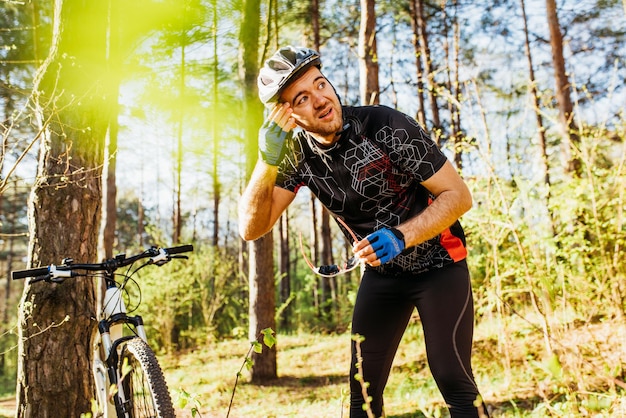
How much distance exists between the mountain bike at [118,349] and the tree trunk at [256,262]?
510 centimetres

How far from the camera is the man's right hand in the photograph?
234cm

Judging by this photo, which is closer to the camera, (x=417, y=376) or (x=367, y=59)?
(x=367, y=59)

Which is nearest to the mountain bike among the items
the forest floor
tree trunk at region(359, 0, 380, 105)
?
the forest floor

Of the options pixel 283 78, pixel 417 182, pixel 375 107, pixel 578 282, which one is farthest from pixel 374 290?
pixel 578 282

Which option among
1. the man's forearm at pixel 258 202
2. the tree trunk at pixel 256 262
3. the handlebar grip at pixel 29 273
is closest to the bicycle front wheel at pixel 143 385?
the handlebar grip at pixel 29 273

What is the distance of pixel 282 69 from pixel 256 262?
229 inches

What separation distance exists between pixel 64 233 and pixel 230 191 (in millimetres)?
18867

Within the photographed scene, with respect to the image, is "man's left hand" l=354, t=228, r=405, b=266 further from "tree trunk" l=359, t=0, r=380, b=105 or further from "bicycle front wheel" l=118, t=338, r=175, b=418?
"tree trunk" l=359, t=0, r=380, b=105

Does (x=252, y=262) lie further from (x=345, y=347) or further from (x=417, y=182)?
(x=417, y=182)

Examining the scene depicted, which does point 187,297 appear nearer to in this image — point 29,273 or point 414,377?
point 414,377

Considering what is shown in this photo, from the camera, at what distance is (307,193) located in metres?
23.9

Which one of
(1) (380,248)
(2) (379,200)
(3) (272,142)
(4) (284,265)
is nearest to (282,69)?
(3) (272,142)

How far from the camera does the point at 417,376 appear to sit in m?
7.35

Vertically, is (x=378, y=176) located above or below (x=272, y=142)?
below
